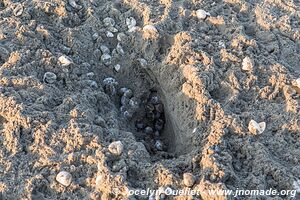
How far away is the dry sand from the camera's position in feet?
7.95

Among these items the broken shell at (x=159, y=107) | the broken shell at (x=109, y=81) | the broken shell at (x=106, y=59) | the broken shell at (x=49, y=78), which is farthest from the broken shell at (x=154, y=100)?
the broken shell at (x=49, y=78)

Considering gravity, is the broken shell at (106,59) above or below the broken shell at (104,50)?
below

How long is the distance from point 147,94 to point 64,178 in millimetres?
1030

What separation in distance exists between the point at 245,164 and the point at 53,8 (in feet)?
6.13

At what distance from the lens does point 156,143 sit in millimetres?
2949

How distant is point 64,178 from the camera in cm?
237

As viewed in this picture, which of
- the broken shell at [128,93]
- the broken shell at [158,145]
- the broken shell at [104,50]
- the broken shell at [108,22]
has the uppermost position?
the broken shell at [108,22]

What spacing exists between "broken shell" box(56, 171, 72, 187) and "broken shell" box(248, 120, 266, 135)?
3.56ft

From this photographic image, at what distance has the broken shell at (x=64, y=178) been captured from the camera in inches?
93.2

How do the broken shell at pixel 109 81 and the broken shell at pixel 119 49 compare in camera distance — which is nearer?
the broken shell at pixel 109 81

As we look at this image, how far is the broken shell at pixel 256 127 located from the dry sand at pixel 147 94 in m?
0.03

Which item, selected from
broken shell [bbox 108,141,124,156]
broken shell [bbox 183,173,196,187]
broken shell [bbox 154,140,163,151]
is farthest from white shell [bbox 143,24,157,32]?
broken shell [bbox 183,173,196,187]

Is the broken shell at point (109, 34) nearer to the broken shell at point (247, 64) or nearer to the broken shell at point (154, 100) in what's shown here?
the broken shell at point (154, 100)

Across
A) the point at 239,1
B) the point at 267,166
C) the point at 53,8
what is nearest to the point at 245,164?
the point at 267,166
